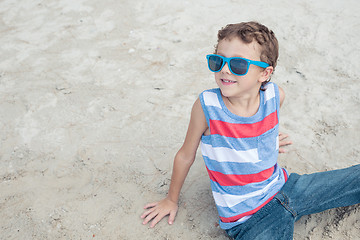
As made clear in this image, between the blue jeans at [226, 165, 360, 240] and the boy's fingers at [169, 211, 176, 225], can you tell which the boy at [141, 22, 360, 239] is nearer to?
the blue jeans at [226, 165, 360, 240]

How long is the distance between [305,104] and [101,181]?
169 centimetres

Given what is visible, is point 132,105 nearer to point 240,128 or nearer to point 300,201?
point 240,128

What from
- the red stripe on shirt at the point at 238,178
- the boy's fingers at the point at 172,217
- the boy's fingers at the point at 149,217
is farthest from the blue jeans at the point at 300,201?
the boy's fingers at the point at 149,217

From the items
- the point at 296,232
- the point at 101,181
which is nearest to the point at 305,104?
the point at 296,232

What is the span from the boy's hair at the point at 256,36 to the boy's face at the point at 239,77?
2 centimetres

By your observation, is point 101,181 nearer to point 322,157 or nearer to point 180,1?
point 322,157

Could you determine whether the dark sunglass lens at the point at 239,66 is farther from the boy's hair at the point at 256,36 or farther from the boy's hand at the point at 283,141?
the boy's hand at the point at 283,141

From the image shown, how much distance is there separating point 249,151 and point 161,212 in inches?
25.8

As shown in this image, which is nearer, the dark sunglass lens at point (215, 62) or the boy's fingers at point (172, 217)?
the dark sunglass lens at point (215, 62)

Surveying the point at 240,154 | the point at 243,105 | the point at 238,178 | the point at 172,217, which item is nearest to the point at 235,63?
the point at 243,105

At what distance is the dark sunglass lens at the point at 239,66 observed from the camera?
1519mm

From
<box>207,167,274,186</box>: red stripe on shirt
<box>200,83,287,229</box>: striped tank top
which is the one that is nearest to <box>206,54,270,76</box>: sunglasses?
<box>200,83,287,229</box>: striped tank top

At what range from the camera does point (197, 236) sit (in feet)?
6.27

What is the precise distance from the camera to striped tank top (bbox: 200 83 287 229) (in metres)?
1.66
